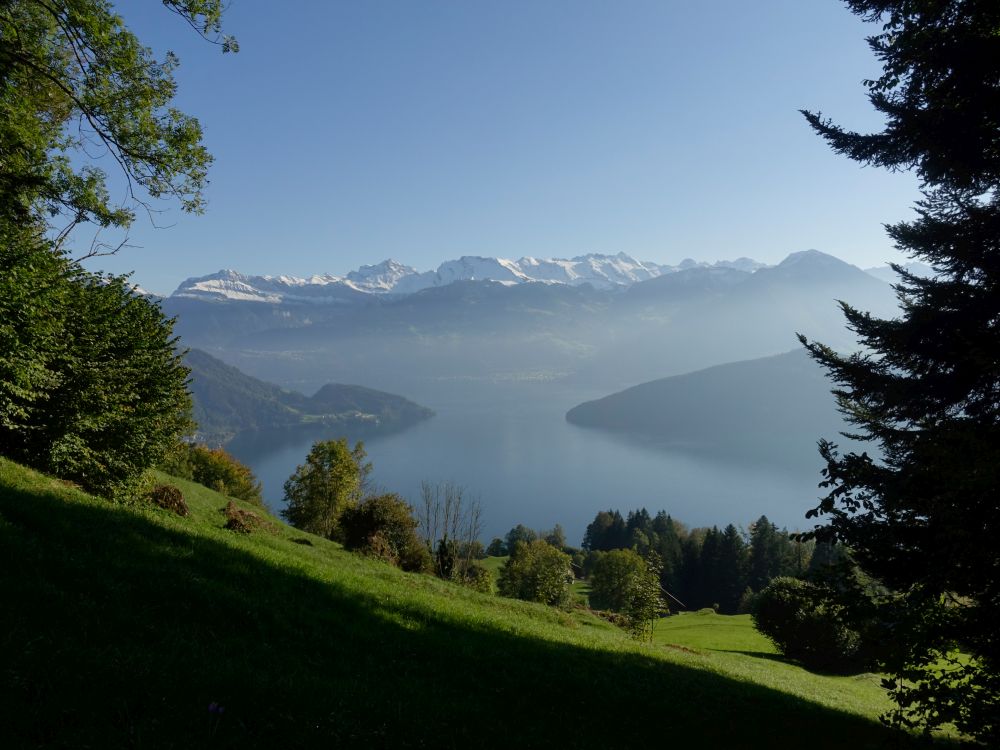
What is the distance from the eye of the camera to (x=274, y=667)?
22.6 feet

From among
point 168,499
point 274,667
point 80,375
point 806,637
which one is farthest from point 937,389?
point 806,637

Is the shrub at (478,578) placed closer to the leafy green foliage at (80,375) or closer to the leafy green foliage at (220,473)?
the leafy green foliage at (220,473)

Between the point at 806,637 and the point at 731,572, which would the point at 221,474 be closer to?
the point at 806,637

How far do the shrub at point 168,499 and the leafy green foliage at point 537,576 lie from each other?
35.9m

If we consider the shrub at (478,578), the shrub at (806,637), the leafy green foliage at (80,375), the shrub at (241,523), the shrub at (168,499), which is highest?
the leafy green foliage at (80,375)

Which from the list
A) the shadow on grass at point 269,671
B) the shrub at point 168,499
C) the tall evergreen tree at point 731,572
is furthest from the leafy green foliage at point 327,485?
the tall evergreen tree at point 731,572

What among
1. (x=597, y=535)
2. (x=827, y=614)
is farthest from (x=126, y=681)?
(x=597, y=535)

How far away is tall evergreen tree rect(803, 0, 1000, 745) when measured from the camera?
5516mm

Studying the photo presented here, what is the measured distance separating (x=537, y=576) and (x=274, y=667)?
187 feet

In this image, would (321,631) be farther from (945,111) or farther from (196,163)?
(945,111)

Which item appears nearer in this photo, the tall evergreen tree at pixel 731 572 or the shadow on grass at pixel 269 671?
the shadow on grass at pixel 269 671

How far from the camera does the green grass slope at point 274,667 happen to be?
5.05 meters

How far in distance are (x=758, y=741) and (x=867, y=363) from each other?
33.5ft

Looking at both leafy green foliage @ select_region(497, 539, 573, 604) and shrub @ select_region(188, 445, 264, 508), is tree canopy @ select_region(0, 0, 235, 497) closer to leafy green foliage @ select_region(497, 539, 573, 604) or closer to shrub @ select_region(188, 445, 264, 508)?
leafy green foliage @ select_region(497, 539, 573, 604)
